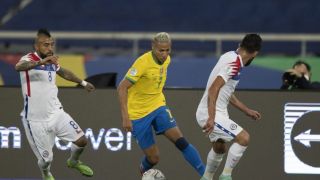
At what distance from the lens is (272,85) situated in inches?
677

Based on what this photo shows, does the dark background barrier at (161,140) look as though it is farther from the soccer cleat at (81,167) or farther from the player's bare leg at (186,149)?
the player's bare leg at (186,149)

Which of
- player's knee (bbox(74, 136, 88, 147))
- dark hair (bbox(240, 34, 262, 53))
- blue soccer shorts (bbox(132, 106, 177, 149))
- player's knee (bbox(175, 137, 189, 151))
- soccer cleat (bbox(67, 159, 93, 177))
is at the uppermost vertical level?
dark hair (bbox(240, 34, 262, 53))

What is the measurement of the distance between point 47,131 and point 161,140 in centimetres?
198

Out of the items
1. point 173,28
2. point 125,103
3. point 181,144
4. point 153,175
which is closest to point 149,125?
point 181,144

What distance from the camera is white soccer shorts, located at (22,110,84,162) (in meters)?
10.9

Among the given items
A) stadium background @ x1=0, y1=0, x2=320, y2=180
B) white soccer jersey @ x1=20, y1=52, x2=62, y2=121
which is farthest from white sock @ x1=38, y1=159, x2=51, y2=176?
stadium background @ x1=0, y1=0, x2=320, y2=180

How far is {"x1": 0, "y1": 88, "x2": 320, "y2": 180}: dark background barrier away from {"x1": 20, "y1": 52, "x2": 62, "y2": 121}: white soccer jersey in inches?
59.4

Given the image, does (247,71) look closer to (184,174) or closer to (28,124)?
(184,174)

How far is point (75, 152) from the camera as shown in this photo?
11281 millimetres

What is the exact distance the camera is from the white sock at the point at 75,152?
36.9 feet

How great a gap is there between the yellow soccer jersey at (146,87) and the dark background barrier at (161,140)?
138cm

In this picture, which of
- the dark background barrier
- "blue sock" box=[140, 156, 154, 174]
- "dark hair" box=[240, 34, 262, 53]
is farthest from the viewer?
the dark background barrier

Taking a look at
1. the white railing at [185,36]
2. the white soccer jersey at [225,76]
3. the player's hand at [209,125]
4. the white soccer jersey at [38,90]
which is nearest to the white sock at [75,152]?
the white soccer jersey at [38,90]

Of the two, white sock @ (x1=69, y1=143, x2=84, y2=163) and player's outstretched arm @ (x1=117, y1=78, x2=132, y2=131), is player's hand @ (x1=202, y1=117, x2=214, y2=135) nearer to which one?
player's outstretched arm @ (x1=117, y1=78, x2=132, y2=131)
